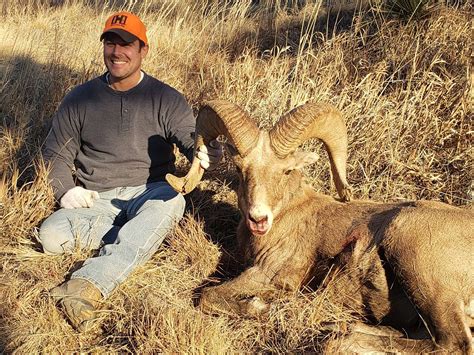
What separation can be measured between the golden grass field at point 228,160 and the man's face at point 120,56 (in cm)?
121

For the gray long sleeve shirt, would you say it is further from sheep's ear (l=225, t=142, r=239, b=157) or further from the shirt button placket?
sheep's ear (l=225, t=142, r=239, b=157)

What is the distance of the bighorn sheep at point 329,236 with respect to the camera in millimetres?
4086

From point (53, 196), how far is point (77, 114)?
33.0 inches

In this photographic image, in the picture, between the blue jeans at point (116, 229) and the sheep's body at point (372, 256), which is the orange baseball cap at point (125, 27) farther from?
the sheep's body at point (372, 256)

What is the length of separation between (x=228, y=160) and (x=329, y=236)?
83.8 inches

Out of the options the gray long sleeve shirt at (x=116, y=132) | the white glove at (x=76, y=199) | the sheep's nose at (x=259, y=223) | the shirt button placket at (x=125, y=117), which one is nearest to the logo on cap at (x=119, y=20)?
the gray long sleeve shirt at (x=116, y=132)

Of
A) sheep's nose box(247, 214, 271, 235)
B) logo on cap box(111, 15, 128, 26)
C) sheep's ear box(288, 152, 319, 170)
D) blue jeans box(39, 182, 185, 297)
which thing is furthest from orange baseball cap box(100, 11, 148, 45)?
sheep's nose box(247, 214, 271, 235)

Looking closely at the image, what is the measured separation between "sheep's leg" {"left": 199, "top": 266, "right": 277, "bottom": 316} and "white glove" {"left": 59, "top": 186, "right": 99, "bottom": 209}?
1517 mm

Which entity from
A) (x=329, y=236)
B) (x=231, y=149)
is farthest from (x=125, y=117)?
(x=329, y=236)

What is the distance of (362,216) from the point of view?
488cm

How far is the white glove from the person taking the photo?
5.53 metres

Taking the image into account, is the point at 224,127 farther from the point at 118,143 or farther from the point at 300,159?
the point at 118,143

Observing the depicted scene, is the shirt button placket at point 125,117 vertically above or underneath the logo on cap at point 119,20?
underneath

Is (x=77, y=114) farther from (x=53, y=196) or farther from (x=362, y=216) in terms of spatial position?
(x=362, y=216)
